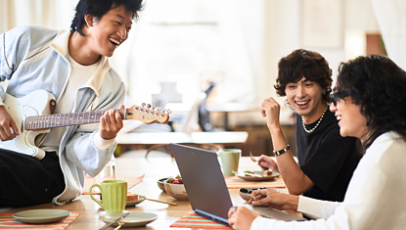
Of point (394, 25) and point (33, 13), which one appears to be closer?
point (33, 13)

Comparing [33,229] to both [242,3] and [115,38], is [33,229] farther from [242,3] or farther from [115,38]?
[242,3]

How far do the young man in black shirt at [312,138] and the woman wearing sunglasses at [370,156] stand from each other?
33cm

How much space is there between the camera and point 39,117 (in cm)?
152

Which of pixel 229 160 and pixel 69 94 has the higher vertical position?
pixel 69 94

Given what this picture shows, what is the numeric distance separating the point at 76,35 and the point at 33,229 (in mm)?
1000

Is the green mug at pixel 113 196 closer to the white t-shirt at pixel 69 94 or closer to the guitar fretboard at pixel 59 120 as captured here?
the guitar fretboard at pixel 59 120

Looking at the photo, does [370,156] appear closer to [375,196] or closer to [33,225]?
[375,196]

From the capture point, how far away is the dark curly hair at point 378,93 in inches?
37.5

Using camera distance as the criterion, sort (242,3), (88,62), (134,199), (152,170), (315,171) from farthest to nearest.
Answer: (242,3) → (152,170) → (88,62) → (315,171) → (134,199)

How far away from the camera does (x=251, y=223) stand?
3.03ft

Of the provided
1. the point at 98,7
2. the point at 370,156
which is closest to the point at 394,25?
the point at 98,7

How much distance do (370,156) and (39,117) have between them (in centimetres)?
119

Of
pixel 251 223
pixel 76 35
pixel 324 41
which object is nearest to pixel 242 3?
pixel 324 41

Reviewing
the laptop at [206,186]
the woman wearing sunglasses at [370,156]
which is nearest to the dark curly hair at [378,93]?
the woman wearing sunglasses at [370,156]
